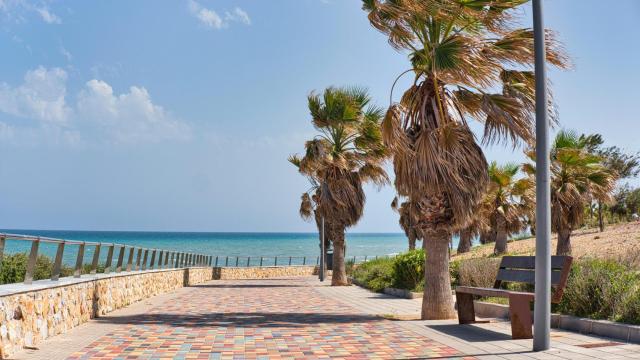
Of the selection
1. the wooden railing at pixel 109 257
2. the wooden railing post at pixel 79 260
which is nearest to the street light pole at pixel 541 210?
the wooden railing at pixel 109 257

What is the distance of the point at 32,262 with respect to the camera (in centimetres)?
893

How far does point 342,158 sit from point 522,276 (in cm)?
1528

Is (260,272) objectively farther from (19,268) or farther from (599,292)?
(599,292)

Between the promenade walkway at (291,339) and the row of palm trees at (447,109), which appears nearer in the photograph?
the promenade walkway at (291,339)

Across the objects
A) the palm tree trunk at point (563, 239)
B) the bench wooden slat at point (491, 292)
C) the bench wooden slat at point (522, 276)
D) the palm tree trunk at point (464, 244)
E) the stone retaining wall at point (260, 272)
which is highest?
the palm tree trunk at point (464, 244)

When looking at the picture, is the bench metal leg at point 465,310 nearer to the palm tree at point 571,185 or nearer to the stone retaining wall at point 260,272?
the palm tree at point 571,185

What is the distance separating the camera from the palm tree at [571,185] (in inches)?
873

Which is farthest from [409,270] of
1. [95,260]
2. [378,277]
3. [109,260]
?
[95,260]

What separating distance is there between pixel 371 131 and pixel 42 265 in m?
16.1

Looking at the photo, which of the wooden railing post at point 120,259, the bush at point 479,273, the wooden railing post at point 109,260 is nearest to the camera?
the wooden railing post at point 109,260

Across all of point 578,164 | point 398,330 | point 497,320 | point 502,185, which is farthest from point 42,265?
point 502,185

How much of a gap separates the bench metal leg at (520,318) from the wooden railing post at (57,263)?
710 cm

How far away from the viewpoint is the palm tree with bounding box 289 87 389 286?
79.6ft

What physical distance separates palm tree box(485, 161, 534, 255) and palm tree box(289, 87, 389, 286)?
1042 cm
